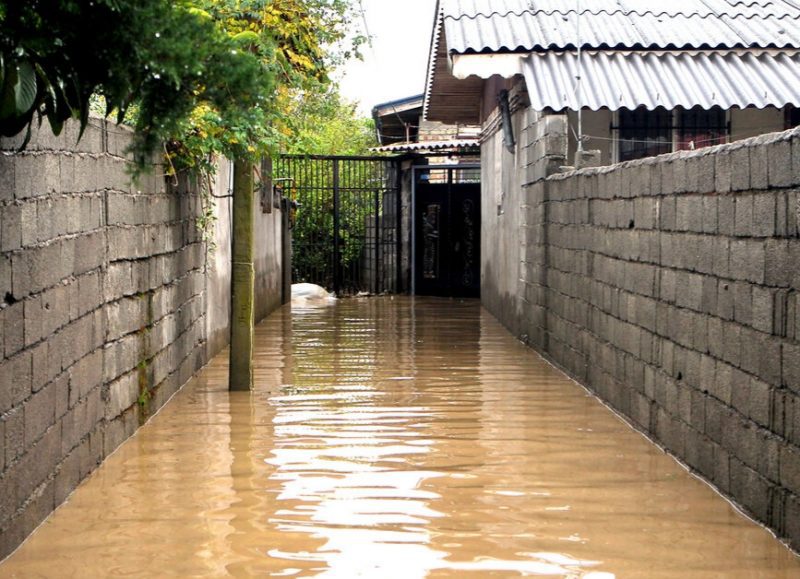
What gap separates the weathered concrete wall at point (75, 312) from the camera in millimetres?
5355

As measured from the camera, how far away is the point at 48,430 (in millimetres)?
5953

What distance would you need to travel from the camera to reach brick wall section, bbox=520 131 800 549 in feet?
18.3

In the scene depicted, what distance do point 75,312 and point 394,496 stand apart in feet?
6.13

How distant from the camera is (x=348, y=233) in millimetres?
23812

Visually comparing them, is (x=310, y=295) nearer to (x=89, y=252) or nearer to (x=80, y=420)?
(x=89, y=252)

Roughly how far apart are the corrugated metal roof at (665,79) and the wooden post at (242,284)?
347cm

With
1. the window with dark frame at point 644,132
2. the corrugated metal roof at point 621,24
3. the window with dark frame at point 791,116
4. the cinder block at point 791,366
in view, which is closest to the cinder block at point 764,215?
the cinder block at point 791,366

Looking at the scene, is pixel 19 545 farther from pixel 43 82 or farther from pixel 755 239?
pixel 755 239

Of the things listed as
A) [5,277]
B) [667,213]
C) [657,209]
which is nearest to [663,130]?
[657,209]

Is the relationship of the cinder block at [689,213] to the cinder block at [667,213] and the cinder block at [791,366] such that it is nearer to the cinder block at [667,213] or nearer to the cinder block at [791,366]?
the cinder block at [667,213]

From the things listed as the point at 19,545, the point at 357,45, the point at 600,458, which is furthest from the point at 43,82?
the point at 357,45

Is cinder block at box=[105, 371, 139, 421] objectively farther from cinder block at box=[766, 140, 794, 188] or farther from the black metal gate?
the black metal gate

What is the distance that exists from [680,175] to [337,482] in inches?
106

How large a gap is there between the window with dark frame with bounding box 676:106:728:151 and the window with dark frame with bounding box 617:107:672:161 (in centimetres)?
13
